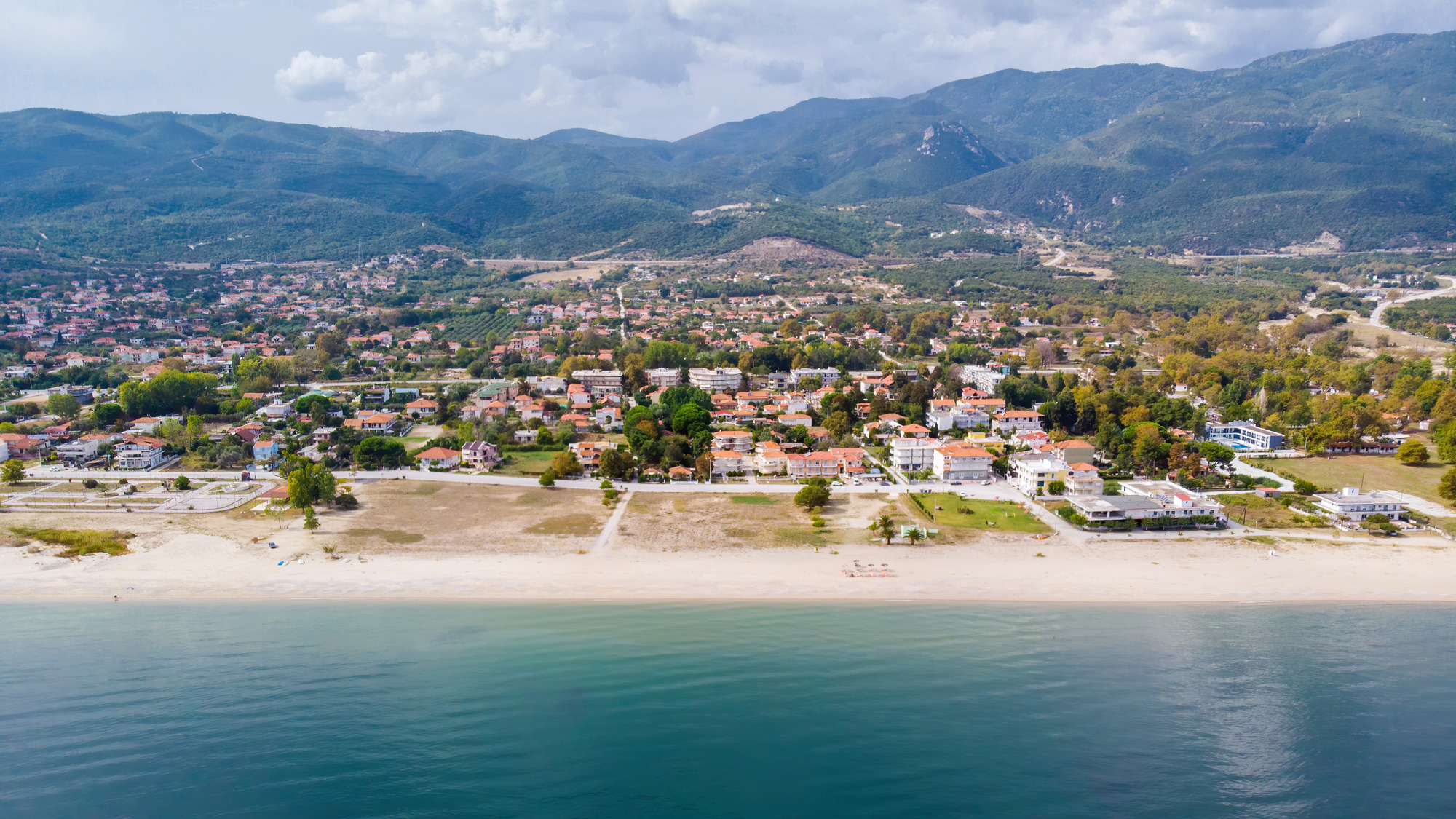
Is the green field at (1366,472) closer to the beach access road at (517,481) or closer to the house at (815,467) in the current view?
the beach access road at (517,481)

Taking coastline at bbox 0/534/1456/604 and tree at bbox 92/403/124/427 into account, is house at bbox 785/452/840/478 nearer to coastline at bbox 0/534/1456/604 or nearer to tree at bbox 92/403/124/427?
coastline at bbox 0/534/1456/604

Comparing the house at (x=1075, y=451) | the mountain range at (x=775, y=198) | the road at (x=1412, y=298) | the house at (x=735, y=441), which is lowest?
the house at (x=1075, y=451)

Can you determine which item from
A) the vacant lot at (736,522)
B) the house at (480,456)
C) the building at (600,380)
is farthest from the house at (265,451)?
the building at (600,380)

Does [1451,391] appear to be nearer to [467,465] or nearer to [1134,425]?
[1134,425]

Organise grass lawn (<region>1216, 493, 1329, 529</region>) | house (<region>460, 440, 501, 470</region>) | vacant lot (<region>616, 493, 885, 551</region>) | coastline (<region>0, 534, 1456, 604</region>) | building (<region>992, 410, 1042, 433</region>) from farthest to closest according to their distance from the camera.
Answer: building (<region>992, 410, 1042, 433</region>) → house (<region>460, 440, 501, 470</region>) → grass lawn (<region>1216, 493, 1329, 529</region>) → vacant lot (<region>616, 493, 885, 551</region>) → coastline (<region>0, 534, 1456, 604</region>)

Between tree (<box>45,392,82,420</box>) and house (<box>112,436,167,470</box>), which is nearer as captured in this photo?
house (<box>112,436,167,470</box>)

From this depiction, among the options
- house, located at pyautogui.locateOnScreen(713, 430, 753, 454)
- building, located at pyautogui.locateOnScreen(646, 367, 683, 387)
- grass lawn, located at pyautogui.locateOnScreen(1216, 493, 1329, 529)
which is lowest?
grass lawn, located at pyautogui.locateOnScreen(1216, 493, 1329, 529)

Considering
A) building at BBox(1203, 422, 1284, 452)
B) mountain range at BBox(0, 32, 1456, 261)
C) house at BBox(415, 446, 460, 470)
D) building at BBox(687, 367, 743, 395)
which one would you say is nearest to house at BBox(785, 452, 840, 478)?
house at BBox(415, 446, 460, 470)
